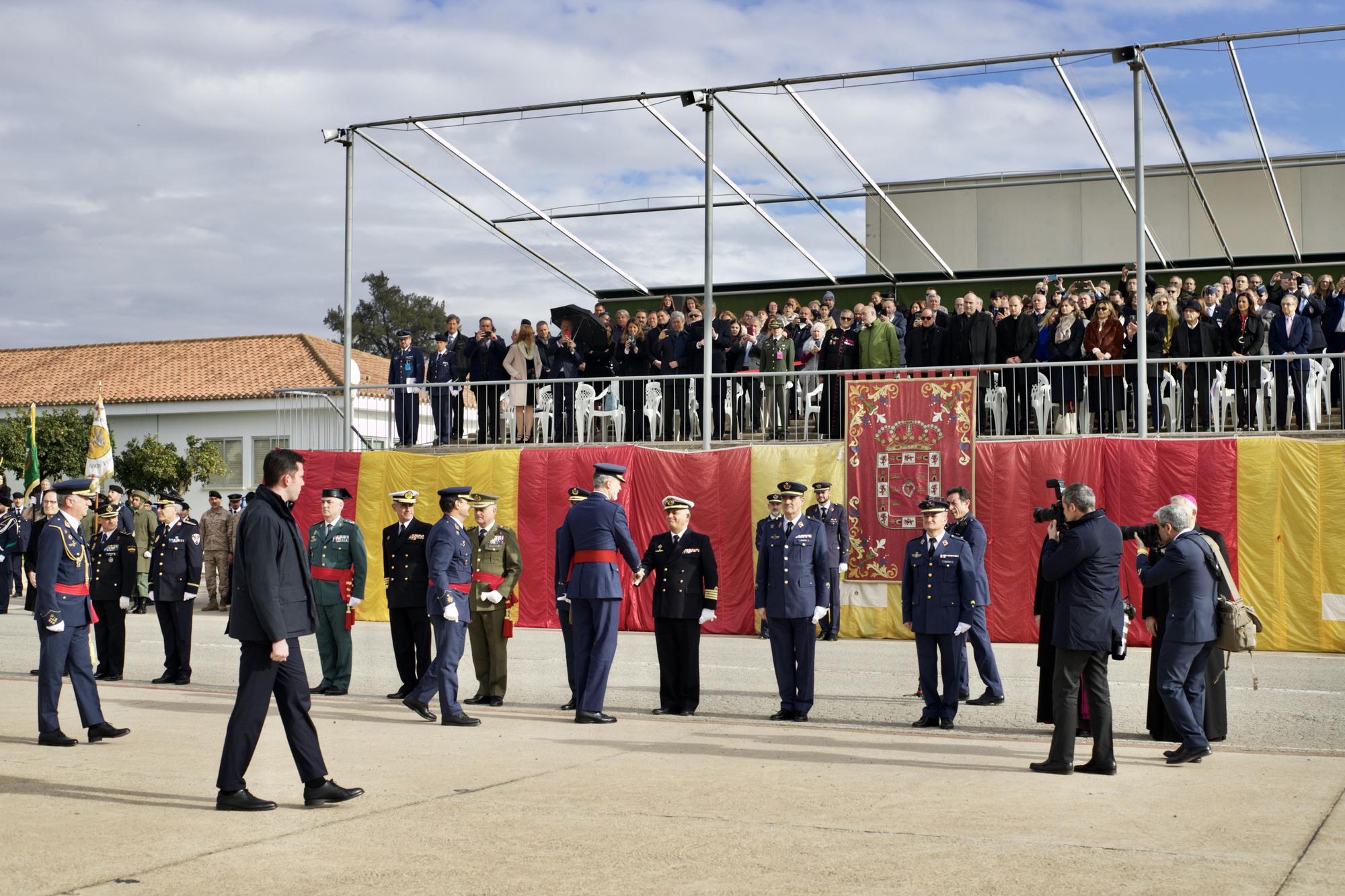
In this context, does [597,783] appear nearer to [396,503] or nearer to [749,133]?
[396,503]

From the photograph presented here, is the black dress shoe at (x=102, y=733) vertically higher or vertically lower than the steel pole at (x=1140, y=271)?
lower

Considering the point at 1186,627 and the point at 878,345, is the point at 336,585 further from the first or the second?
the point at 878,345

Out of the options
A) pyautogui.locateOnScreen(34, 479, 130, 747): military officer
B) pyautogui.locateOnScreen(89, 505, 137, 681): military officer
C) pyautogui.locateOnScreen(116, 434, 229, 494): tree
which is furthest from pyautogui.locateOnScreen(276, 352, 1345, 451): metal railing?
pyautogui.locateOnScreen(116, 434, 229, 494): tree

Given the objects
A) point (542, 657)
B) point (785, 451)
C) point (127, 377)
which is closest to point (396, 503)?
point (542, 657)

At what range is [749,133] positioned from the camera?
18.9 metres

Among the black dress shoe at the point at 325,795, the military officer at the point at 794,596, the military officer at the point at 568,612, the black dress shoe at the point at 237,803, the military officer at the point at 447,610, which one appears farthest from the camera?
the military officer at the point at 568,612

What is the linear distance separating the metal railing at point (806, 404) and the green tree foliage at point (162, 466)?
23577mm

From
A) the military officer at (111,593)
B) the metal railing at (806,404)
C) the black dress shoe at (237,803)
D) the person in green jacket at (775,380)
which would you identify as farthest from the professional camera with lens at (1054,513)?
the person in green jacket at (775,380)

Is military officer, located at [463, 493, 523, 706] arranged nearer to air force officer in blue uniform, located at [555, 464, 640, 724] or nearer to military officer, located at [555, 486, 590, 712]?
military officer, located at [555, 486, 590, 712]

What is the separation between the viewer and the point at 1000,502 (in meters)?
16.4

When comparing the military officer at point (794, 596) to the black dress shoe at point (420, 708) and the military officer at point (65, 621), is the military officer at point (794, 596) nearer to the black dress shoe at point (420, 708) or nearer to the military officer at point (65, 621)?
the black dress shoe at point (420, 708)

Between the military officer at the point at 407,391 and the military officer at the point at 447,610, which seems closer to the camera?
the military officer at the point at 447,610

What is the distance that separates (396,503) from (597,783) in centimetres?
→ 542

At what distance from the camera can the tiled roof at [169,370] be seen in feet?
162
